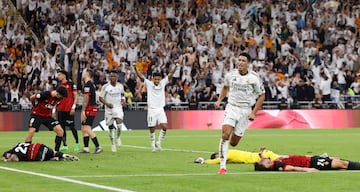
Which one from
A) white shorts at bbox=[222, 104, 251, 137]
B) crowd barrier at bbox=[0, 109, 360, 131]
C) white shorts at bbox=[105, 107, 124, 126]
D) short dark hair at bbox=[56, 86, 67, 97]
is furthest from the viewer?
crowd barrier at bbox=[0, 109, 360, 131]

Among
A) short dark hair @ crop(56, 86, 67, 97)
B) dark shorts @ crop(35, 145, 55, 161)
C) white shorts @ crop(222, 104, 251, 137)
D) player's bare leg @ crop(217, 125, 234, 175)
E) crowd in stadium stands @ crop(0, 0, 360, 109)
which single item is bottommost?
dark shorts @ crop(35, 145, 55, 161)

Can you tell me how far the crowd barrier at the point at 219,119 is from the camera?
41.2 metres

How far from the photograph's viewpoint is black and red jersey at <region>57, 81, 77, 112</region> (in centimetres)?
2661

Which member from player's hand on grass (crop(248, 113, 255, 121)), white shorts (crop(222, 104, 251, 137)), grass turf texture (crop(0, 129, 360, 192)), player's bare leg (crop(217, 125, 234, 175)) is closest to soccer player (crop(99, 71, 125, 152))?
grass turf texture (crop(0, 129, 360, 192))

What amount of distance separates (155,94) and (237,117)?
921cm

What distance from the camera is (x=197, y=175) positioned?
55.5 ft

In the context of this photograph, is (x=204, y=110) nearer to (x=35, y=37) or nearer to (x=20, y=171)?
(x=35, y=37)

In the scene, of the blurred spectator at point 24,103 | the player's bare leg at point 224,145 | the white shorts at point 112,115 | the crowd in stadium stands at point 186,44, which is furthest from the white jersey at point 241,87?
the blurred spectator at point 24,103

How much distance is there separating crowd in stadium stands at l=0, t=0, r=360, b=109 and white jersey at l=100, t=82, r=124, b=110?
12670mm

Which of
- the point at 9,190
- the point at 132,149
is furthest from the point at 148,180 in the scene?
the point at 132,149

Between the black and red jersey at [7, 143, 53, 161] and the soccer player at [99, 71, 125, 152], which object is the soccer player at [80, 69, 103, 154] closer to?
the soccer player at [99, 71, 125, 152]

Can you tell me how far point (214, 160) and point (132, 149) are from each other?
7.52 metres

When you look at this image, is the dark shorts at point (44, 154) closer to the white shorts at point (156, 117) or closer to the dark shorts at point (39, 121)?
the dark shorts at point (39, 121)

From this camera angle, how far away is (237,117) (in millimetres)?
18172
